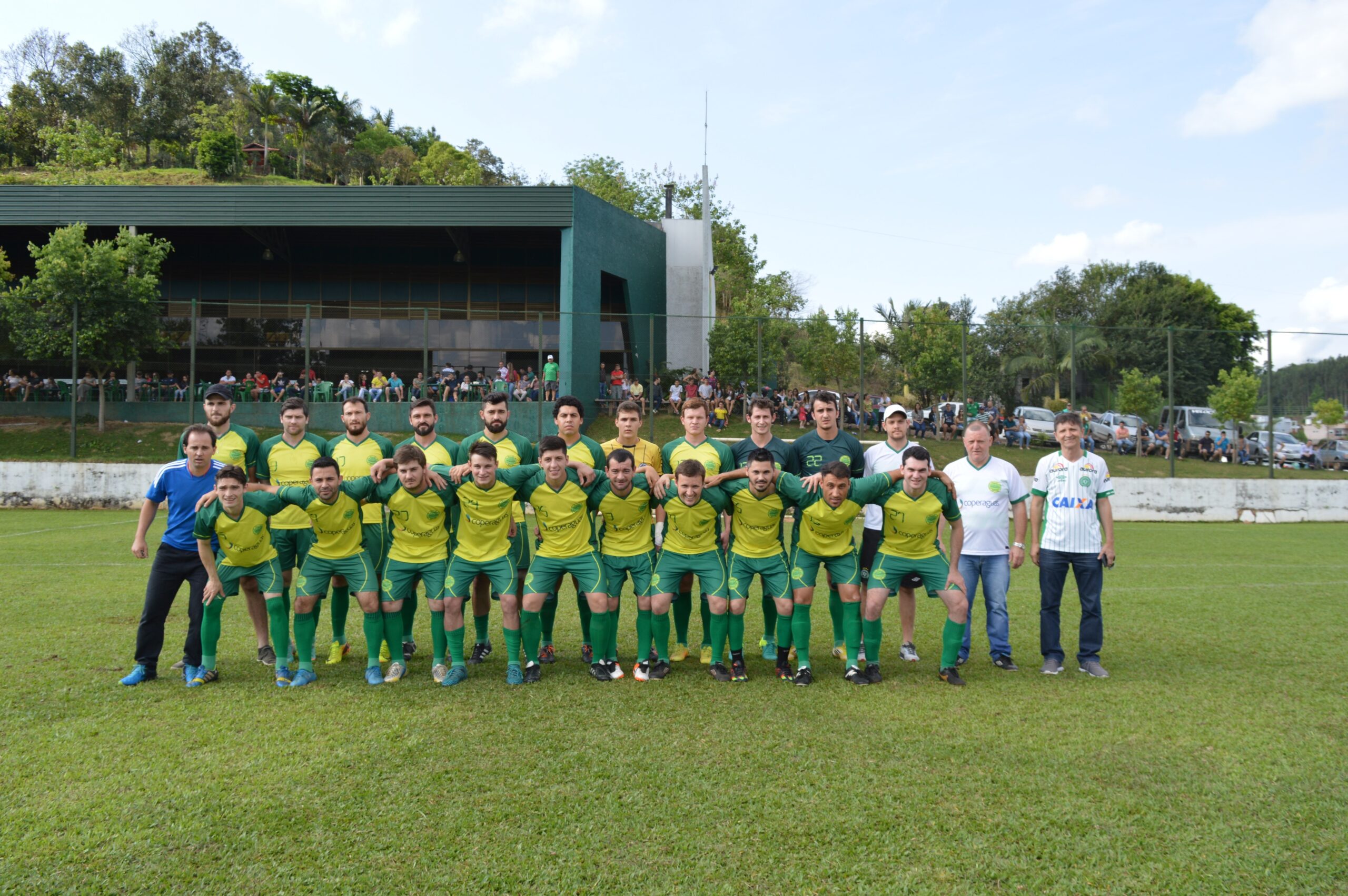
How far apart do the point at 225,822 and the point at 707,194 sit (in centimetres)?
3083

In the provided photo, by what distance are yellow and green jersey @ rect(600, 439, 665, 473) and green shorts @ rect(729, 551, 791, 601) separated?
1104 mm

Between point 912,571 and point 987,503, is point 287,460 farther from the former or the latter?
point 987,503

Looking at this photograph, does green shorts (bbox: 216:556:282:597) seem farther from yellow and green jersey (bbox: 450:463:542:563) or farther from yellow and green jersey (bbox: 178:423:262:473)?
yellow and green jersey (bbox: 450:463:542:563)

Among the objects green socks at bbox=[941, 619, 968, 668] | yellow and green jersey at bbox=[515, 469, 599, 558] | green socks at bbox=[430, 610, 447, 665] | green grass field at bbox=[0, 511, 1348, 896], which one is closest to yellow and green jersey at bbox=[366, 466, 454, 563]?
green socks at bbox=[430, 610, 447, 665]

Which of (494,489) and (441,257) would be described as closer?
(494,489)

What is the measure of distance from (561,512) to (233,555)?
236 centimetres

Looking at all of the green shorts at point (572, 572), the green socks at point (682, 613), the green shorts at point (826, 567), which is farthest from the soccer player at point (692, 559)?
the green shorts at point (826, 567)

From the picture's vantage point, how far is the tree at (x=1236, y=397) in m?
20.3

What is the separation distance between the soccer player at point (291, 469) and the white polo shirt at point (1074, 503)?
18.6 feet

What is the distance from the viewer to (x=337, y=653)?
20.9 feet

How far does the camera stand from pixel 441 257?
28703mm

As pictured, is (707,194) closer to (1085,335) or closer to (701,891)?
(1085,335)

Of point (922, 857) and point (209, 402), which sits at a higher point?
point (209, 402)

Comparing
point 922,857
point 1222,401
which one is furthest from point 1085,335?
point 922,857
